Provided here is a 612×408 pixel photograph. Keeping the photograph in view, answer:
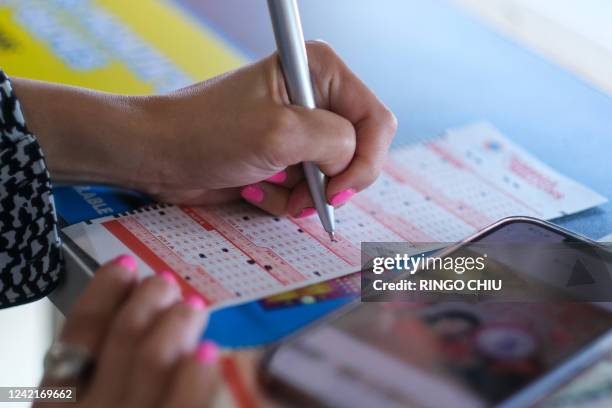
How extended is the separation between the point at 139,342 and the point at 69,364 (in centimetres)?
5

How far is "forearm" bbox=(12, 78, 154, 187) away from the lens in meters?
0.69

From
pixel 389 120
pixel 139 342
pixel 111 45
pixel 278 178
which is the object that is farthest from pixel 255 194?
pixel 111 45

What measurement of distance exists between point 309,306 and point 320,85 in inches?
8.4

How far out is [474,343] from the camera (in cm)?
52

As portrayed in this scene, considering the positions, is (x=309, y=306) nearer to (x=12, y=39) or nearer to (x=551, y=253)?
(x=551, y=253)

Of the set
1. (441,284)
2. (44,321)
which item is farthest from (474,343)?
(44,321)

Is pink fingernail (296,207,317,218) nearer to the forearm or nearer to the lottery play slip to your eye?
the lottery play slip

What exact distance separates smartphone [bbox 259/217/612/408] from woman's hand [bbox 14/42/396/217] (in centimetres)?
16

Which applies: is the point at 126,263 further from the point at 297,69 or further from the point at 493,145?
the point at 493,145

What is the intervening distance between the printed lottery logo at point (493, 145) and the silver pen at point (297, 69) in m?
0.21

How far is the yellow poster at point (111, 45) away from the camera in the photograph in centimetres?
87

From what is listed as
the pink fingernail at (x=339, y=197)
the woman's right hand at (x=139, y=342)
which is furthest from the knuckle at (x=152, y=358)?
the pink fingernail at (x=339, y=197)

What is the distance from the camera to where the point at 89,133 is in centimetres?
70

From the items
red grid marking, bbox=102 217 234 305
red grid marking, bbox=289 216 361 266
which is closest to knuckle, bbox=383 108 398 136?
red grid marking, bbox=289 216 361 266
